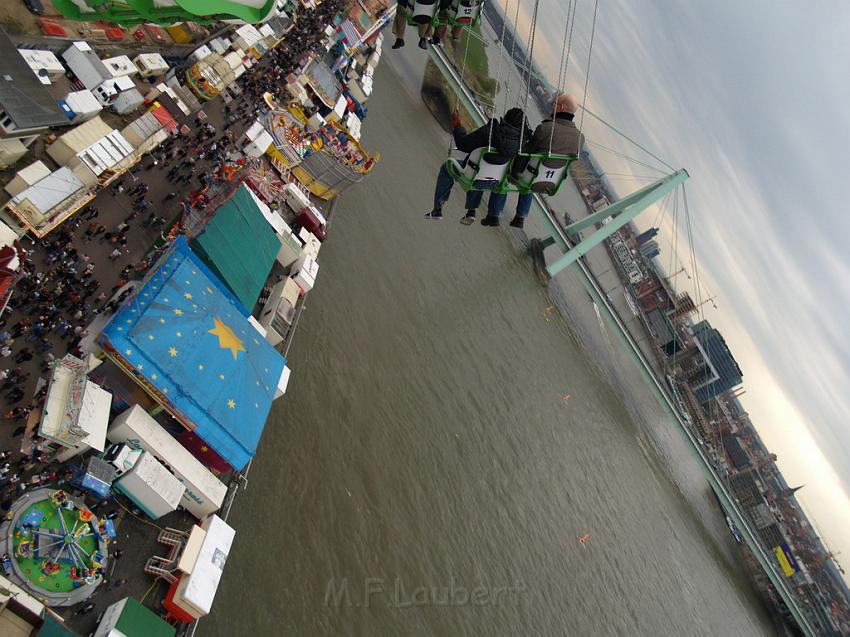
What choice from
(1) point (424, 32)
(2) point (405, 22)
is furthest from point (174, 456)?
(1) point (424, 32)

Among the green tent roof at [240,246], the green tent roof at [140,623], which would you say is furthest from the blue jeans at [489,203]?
the green tent roof at [140,623]

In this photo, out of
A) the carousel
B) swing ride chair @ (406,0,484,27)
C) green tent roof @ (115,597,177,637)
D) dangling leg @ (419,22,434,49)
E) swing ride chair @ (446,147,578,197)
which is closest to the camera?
swing ride chair @ (446,147,578,197)

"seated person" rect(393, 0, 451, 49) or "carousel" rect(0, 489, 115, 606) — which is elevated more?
"seated person" rect(393, 0, 451, 49)

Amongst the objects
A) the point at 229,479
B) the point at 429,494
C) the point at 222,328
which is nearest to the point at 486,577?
the point at 429,494

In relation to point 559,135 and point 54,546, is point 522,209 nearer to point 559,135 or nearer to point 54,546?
point 559,135

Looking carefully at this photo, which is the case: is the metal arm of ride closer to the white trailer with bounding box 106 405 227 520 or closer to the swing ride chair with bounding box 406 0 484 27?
the swing ride chair with bounding box 406 0 484 27

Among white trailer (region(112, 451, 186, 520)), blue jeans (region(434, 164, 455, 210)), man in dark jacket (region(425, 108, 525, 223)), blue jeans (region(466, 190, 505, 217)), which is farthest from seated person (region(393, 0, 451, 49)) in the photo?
white trailer (region(112, 451, 186, 520))
